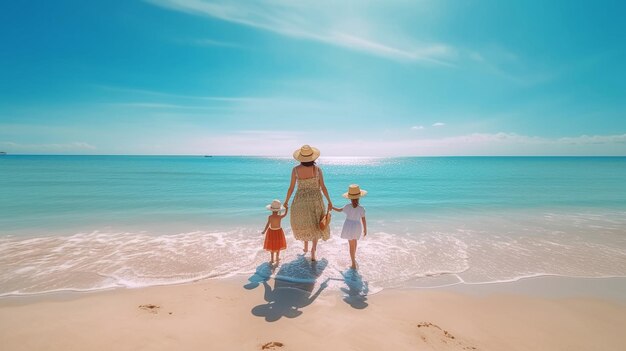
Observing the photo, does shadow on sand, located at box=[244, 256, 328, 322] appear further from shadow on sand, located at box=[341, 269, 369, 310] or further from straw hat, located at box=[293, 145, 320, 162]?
straw hat, located at box=[293, 145, 320, 162]

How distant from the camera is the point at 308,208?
21.1 ft

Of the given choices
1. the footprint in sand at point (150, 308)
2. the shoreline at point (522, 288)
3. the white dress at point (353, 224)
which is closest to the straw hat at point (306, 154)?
the white dress at point (353, 224)

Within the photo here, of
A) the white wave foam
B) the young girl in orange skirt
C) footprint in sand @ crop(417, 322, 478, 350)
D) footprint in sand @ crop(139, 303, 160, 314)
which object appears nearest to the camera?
footprint in sand @ crop(417, 322, 478, 350)

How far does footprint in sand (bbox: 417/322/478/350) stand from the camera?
146 inches

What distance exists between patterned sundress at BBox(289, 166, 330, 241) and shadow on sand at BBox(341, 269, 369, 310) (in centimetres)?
115

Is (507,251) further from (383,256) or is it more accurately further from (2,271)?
(2,271)

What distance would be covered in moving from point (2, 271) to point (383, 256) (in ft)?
28.4

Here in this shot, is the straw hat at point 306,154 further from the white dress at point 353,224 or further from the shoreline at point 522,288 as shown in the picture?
the shoreline at point 522,288

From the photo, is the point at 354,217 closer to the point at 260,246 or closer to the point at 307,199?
the point at 307,199

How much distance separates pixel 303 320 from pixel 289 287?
1.19m

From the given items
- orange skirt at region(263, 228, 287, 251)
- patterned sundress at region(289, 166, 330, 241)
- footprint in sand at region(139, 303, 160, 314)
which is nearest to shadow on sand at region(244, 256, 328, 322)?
orange skirt at region(263, 228, 287, 251)

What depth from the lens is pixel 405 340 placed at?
380 centimetres

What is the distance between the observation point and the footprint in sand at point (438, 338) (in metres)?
3.70

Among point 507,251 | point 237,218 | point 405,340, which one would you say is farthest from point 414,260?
point 237,218
